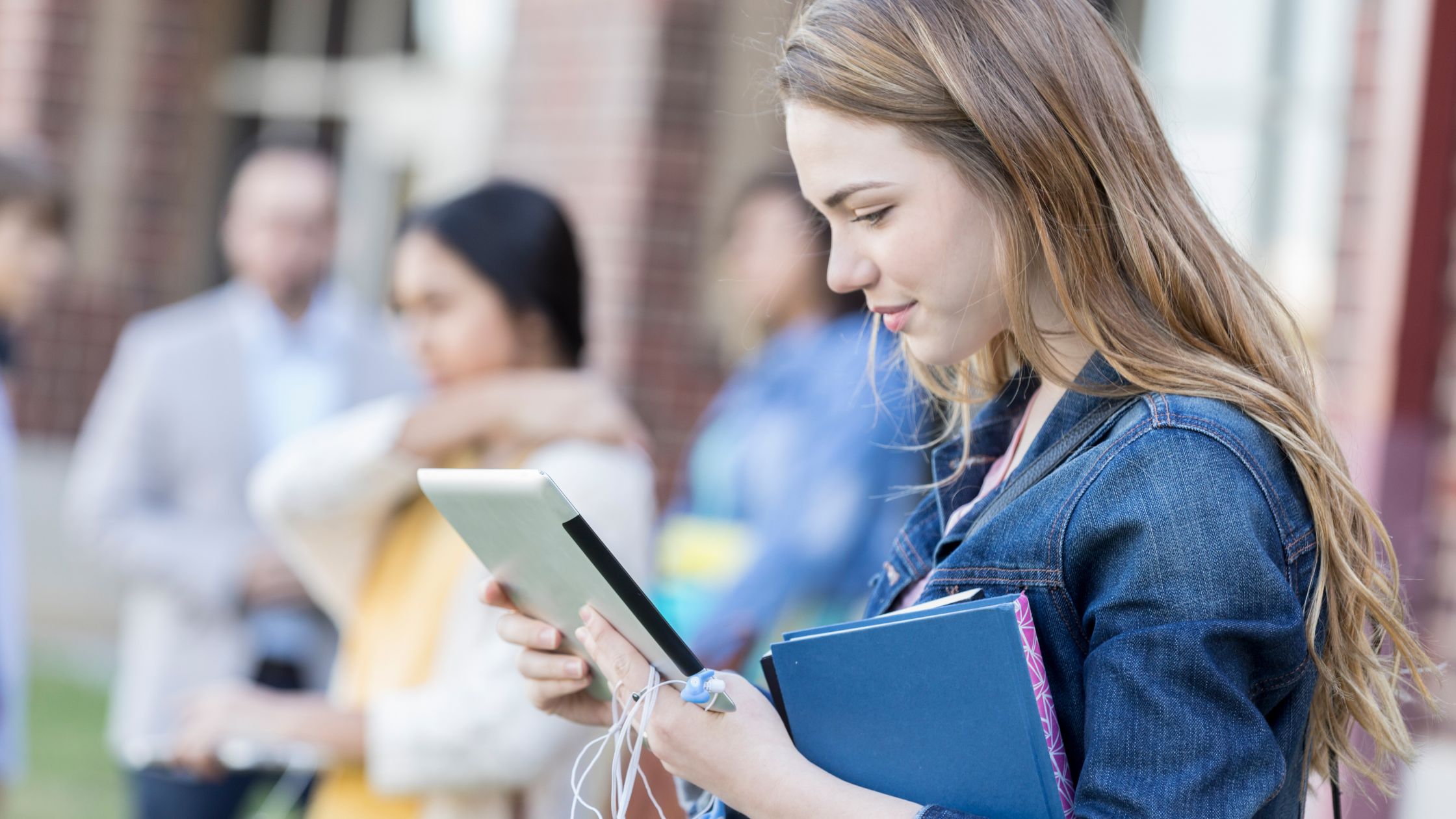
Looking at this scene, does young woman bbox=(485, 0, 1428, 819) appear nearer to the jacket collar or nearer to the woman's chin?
the woman's chin

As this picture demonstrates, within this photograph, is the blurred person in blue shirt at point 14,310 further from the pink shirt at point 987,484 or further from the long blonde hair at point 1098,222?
the long blonde hair at point 1098,222

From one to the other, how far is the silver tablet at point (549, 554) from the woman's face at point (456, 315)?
1061 mm

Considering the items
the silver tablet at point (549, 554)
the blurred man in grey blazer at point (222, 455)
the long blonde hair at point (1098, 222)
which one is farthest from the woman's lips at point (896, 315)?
the blurred man in grey blazer at point (222, 455)

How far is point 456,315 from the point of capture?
2.72m

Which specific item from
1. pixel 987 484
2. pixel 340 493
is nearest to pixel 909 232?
pixel 987 484

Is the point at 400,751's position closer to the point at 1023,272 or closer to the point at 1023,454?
the point at 1023,454

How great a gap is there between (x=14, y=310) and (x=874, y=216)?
3.02m

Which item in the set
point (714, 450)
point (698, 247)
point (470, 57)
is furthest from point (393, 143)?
point (714, 450)

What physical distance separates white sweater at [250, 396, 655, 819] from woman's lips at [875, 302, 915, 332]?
42.8 inches

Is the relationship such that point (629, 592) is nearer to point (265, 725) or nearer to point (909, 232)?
point (909, 232)

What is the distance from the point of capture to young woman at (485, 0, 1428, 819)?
1.23 m

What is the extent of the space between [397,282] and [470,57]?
4915 millimetres

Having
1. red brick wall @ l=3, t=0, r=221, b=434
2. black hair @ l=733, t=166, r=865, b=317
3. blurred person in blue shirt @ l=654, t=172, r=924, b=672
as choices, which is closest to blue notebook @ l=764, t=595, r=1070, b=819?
blurred person in blue shirt @ l=654, t=172, r=924, b=672

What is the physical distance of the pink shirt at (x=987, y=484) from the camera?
156cm
